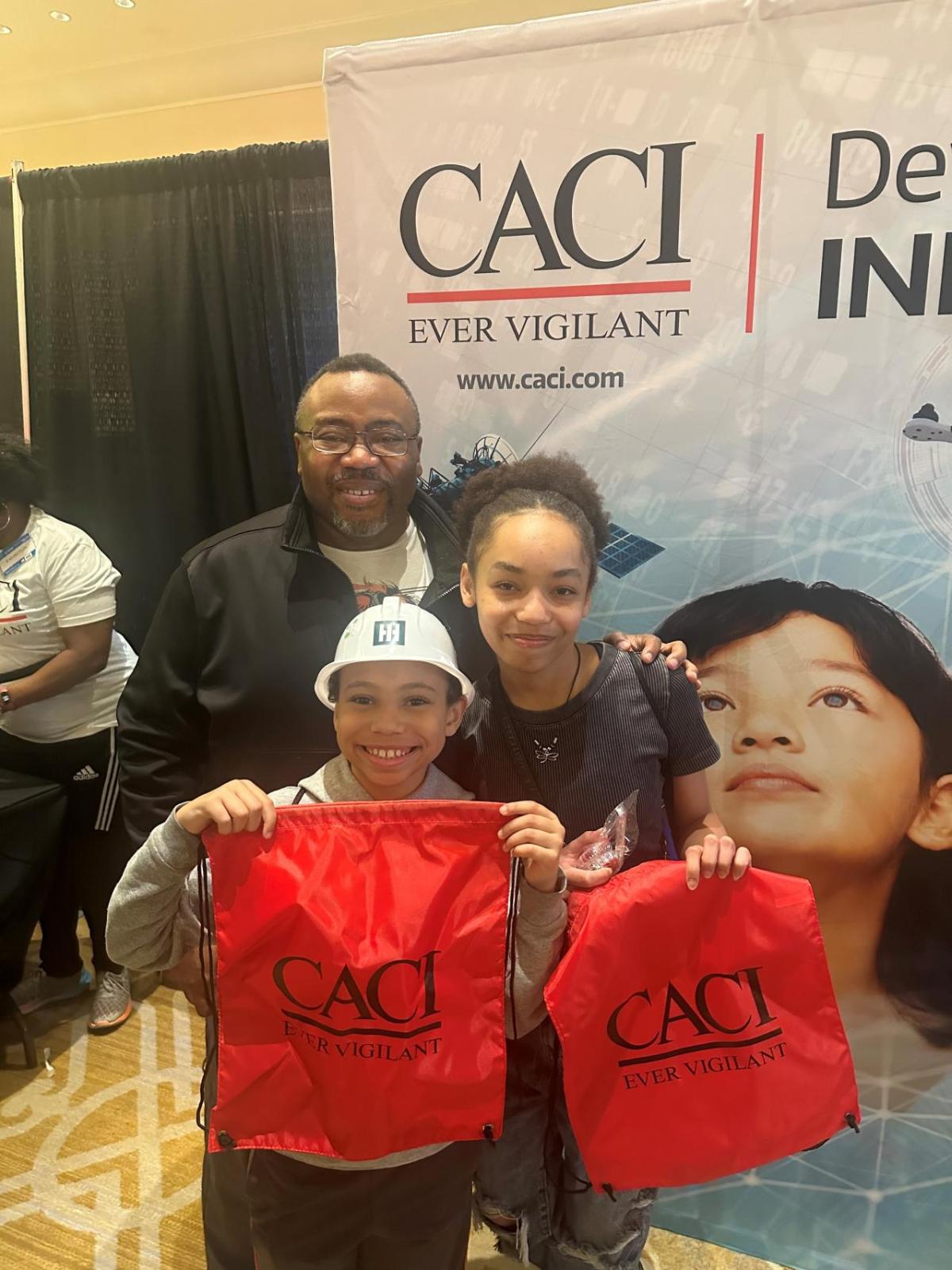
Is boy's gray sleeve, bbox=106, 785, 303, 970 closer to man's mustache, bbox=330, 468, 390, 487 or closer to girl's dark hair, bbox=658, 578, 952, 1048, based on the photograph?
man's mustache, bbox=330, 468, 390, 487

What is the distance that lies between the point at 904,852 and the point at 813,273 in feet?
3.81

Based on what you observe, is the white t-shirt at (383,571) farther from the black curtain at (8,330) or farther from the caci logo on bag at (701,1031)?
the black curtain at (8,330)

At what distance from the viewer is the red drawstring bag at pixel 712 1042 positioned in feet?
4.07

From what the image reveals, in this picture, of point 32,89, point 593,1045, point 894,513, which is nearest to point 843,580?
point 894,513

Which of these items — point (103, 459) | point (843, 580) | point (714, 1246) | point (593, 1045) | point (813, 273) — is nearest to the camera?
point (593, 1045)

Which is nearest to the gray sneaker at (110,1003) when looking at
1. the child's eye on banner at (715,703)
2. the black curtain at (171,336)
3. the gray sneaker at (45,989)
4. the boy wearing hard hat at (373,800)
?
the gray sneaker at (45,989)

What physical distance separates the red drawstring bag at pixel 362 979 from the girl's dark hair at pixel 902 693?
77 centimetres

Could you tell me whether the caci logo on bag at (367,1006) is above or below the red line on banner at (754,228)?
below

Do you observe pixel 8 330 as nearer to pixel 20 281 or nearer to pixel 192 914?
pixel 20 281

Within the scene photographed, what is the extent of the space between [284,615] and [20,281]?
230 cm

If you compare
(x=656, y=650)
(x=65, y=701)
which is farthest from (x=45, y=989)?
(x=656, y=650)

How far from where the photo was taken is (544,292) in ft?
5.41

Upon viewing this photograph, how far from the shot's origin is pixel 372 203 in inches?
67.6

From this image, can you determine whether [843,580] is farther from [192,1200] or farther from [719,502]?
[192,1200]
